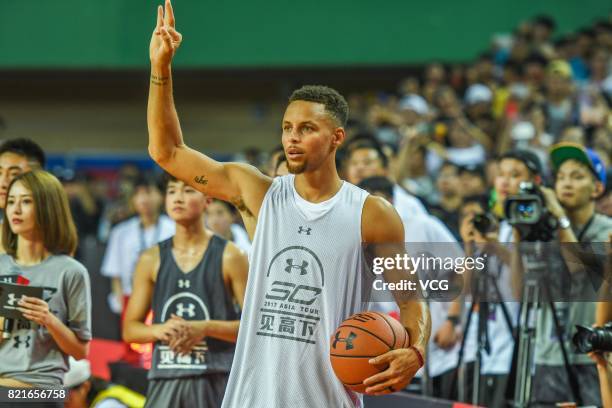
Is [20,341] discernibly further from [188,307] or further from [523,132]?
[523,132]

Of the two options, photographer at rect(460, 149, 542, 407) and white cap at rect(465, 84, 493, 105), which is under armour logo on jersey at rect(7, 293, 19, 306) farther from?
white cap at rect(465, 84, 493, 105)

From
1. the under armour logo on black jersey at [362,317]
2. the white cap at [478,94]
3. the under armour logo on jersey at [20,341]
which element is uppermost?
the white cap at [478,94]

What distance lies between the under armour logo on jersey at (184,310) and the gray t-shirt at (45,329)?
0.60 m

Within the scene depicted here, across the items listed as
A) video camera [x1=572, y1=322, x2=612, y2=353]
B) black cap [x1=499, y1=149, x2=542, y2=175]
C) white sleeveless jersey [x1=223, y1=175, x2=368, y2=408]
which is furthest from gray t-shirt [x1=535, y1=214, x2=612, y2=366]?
white sleeveless jersey [x1=223, y1=175, x2=368, y2=408]

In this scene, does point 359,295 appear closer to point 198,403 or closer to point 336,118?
point 336,118

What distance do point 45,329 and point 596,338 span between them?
9.93 ft

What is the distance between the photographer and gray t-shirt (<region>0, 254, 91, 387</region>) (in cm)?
564

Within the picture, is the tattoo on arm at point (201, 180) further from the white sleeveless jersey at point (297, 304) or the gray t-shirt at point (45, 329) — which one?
the gray t-shirt at point (45, 329)

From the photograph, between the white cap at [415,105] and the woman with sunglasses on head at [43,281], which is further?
the white cap at [415,105]

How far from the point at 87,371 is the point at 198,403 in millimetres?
1275

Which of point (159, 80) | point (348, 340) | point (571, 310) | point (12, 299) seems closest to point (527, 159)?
point (571, 310)

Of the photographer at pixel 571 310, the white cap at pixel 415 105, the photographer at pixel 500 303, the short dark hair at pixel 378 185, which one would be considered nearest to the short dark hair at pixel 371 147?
the short dark hair at pixel 378 185

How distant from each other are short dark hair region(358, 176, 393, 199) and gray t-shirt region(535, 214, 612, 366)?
1.54 m

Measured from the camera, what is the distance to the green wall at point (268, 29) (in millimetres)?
19406
